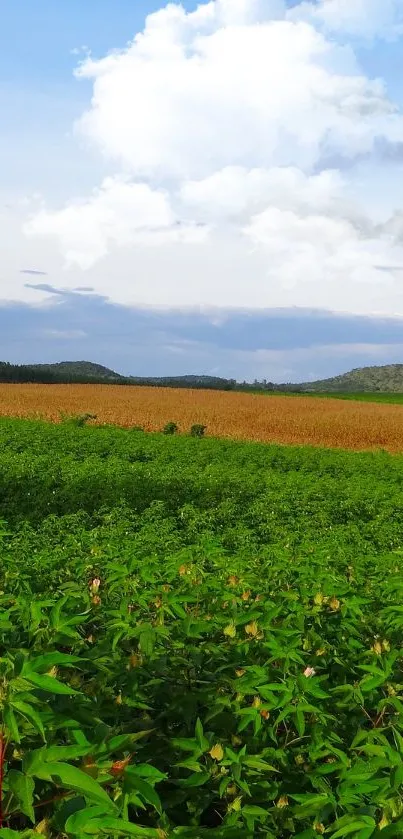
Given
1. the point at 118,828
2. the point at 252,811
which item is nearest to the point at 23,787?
the point at 118,828

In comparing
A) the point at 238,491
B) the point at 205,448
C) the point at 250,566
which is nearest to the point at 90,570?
the point at 250,566

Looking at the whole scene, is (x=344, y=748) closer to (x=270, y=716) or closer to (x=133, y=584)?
(x=270, y=716)

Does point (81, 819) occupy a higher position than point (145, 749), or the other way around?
point (81, 819)

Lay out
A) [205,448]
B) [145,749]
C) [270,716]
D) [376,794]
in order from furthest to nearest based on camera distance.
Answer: [205,448]
[270,716]
[145,749]
[376,794]

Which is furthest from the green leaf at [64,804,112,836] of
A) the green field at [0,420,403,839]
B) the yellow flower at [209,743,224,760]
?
the yellow flower at [209,743,224,760]

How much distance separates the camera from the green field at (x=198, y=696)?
1.68m

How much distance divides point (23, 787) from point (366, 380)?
187 m

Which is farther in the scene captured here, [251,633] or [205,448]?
[205,448]

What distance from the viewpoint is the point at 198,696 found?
2.84m

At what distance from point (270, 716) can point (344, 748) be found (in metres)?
0.40

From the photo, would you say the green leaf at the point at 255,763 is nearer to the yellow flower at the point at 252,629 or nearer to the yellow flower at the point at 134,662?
the yellow flower at the point at 134,662

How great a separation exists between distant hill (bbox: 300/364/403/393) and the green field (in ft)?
548

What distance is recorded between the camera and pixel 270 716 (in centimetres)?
308

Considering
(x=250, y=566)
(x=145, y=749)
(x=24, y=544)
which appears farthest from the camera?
(x=24, y=544)
